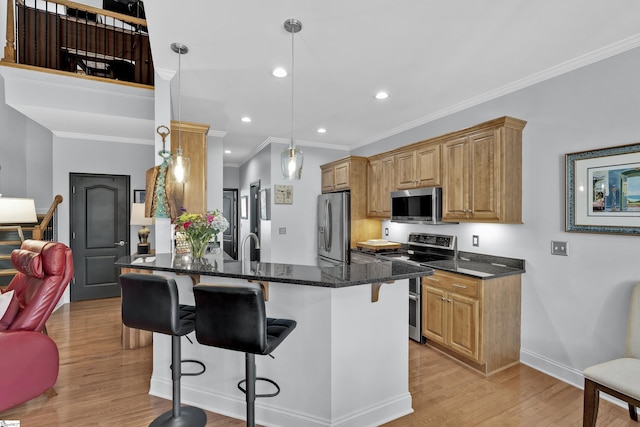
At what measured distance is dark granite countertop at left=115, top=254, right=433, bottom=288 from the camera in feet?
5.65

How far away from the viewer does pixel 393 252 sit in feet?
14.4

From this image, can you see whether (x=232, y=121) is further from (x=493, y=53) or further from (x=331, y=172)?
(x=493, y=53)

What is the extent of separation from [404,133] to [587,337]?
3.07m

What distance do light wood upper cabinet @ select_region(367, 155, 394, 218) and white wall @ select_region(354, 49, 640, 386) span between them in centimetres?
144

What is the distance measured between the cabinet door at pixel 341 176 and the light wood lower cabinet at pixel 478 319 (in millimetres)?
2159

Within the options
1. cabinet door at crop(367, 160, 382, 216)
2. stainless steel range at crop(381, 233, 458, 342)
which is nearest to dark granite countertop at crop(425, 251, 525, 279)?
stainless steel range at crop(381, 233, 458, 342)

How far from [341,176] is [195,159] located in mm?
2288

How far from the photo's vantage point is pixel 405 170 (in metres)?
4.10

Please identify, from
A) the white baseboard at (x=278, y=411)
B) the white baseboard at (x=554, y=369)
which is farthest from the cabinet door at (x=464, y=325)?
the white baseboard at (x=278, y=411)

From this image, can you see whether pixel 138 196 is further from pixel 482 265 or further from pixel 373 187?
pixel 482 265

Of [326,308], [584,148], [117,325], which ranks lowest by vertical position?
[117,325]

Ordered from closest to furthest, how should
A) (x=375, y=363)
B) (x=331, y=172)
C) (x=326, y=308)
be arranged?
(x=326, y=308), (x=375, y=363), (x=331, y=172)

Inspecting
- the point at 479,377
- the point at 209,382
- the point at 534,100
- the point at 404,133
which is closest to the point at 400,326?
the point at 479,377

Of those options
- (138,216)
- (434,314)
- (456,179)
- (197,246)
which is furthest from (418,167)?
(138,216)
